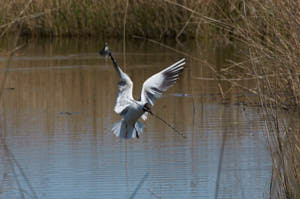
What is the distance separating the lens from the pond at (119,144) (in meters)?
4.97

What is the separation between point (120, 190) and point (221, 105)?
309 centimetres

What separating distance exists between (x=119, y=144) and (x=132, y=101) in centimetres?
64

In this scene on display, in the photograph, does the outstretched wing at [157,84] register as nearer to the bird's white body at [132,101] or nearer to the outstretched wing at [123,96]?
the bird's white body at [132,101]

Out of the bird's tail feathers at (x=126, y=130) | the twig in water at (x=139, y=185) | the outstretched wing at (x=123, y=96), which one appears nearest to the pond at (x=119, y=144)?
the twig in water at (x=139, y=185)

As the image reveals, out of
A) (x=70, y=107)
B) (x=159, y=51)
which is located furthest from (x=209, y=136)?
(x=159, y=51)

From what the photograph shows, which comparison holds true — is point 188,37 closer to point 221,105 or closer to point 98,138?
point 221,105

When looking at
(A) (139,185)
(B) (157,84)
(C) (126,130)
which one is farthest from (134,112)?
(A) (139,185)

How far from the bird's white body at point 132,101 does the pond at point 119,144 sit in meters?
0.18

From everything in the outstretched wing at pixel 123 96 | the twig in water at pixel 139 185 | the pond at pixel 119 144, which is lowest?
the twig in water at pixel 139 185

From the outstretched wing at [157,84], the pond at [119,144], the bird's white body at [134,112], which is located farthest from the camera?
the outstretched wing at [157,84]

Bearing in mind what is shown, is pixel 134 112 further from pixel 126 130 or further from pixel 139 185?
pixel 139 185

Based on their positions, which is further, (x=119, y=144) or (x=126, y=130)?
(x=119, y=144)

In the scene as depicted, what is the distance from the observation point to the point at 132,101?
5.85m

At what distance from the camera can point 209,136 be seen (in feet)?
20.9
